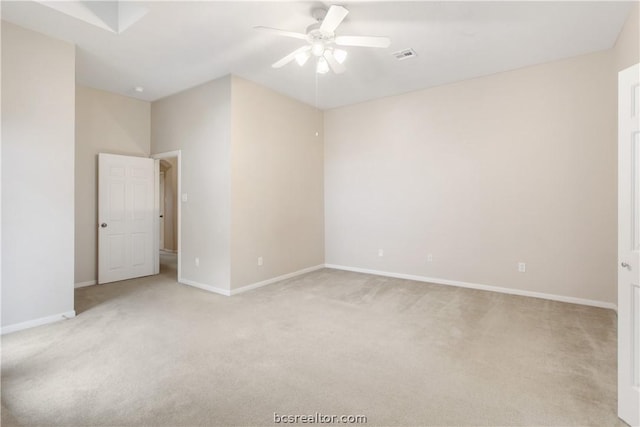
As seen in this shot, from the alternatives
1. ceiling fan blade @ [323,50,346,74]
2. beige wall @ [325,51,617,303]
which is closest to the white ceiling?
ceiling fan blade @ [323,50,346,74]

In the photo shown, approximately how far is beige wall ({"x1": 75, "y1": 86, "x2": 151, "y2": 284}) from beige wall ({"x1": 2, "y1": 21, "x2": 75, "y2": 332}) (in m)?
1.43

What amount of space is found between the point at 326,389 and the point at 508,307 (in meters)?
2.70

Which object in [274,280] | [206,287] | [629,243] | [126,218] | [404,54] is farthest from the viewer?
[126,218]

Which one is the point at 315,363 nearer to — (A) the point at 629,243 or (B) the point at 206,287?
(A) the point at 629,243

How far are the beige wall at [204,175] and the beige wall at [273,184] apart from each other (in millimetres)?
135

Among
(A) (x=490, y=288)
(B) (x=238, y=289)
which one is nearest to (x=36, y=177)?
(B) (x=238, y=289)

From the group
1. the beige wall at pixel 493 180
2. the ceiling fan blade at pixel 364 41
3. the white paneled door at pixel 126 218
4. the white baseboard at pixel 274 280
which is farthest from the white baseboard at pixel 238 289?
the ceiling fan blade at pixel 364 41

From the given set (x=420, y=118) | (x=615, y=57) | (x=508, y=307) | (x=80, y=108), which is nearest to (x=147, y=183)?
(x=80, y=108)

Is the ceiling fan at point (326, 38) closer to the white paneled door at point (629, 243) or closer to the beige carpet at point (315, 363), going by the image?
the white paneled door at point (629, 243)

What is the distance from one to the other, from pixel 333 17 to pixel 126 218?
14.7ft

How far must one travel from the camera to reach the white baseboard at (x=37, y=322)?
2941 mm

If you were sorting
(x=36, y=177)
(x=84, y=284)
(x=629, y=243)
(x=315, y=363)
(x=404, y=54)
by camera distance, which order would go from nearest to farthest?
1. (x=629, y=243)
2. (x=315, y=363)
3. (x=36, y=177)
4. (x=404, y=54)
5. (x=84, y=284)

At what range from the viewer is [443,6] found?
8.84 ft

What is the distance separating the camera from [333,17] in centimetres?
244
